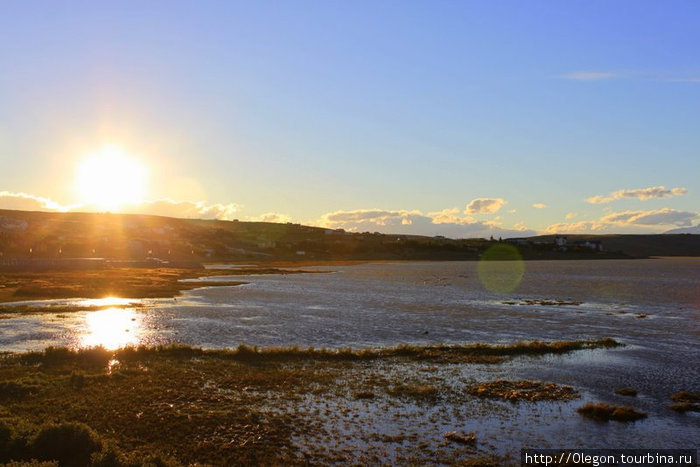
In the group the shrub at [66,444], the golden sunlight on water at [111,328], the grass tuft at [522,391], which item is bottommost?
the golden sunlight on water at [111,328]

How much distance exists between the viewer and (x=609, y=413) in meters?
27.3

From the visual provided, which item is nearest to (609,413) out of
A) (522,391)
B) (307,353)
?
(522,391)

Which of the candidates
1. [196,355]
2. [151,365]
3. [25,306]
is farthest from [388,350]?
[25,306]

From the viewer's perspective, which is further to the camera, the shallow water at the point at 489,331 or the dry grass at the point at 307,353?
the dry grass at the point at 307,353

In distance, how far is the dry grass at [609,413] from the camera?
26.9m

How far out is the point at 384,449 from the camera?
73.3ft

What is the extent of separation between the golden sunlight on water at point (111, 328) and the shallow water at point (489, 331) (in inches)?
4.3

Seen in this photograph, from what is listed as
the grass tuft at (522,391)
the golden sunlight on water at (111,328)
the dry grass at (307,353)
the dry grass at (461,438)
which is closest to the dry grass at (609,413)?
the grass tuft at (522,391)

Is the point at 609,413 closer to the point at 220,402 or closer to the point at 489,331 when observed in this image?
the point at 220,402

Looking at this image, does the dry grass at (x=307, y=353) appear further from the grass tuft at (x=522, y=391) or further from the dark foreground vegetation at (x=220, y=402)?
the grass tuft at (x=522, y=391)

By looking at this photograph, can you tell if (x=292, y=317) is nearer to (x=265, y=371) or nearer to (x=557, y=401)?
(x=265, y=371)

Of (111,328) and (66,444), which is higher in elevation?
(66,444)

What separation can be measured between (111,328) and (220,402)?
29.6 meters

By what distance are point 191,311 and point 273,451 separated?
4859 cm
